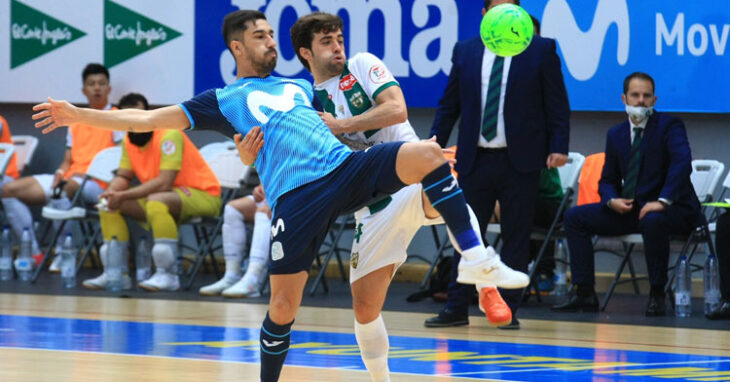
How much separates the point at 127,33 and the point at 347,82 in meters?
6.64

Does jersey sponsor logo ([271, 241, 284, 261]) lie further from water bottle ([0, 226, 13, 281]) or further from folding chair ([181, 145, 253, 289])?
water bottle ([0, 226, 13, 281])

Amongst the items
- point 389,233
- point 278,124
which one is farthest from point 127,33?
point 278,124

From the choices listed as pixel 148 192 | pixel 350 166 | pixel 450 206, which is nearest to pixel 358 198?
pixel 350 166

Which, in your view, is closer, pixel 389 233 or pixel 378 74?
pixel 389 233

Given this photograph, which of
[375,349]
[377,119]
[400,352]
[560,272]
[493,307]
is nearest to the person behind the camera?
[493,307]

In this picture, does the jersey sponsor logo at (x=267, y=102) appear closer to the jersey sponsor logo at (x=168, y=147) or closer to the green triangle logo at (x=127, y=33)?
the jersey sponsor logo at (x=168, y=147)

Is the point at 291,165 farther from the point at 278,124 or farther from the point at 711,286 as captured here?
the point at 711,286

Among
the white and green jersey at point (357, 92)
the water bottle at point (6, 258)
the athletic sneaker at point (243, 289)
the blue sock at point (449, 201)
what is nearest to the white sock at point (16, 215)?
the water bottle at point (6, 258)

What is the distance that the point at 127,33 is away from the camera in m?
11.4

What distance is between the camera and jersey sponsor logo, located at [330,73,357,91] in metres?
5.18

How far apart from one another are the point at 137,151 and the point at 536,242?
133 inches

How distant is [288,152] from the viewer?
426 centimetres

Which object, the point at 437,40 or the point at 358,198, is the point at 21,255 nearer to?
the point at 437,40

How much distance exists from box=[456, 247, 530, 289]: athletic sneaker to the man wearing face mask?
4254 mm
